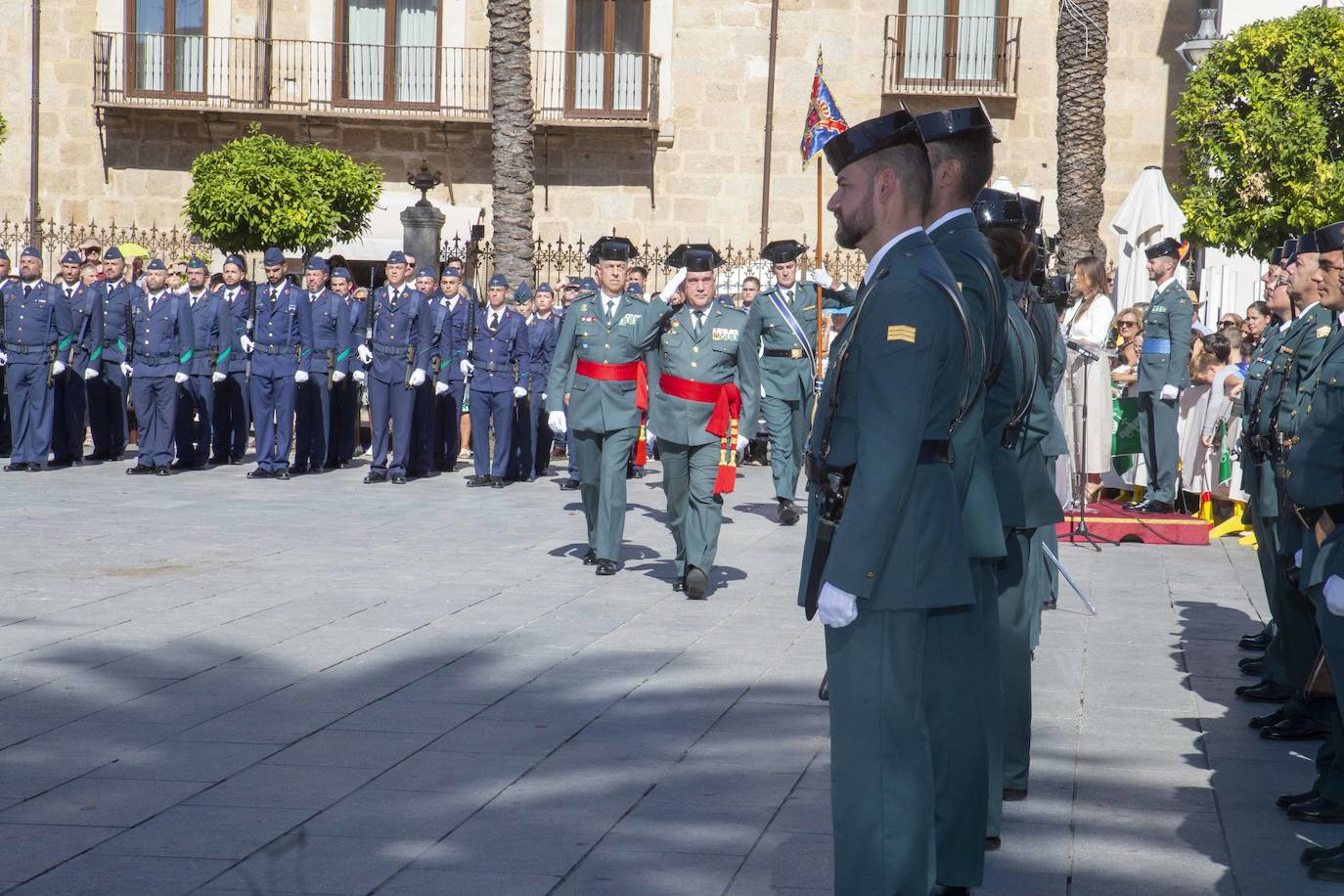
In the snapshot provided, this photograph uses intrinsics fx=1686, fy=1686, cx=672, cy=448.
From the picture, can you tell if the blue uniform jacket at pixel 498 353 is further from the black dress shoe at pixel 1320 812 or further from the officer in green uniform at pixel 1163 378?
the black dress shoe at pixel 1320 812

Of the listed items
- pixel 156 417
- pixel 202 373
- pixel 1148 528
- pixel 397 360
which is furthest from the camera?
pixel 202 373

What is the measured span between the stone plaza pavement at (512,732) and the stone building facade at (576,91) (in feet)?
59.6

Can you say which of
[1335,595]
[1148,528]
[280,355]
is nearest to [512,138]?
[280,355]

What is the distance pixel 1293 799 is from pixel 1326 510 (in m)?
0.98

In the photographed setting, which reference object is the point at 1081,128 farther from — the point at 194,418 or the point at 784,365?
the point at 194,418

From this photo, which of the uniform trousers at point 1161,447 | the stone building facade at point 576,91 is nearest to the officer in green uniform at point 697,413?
the uniform trousers at point 1161,447

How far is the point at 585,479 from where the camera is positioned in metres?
10.4

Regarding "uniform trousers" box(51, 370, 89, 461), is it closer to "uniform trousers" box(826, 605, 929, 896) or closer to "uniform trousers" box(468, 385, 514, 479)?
"uniform trousers" box(468, 385, 514, 479)

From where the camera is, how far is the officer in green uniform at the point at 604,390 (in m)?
10.1

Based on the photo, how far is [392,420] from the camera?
1594 cm

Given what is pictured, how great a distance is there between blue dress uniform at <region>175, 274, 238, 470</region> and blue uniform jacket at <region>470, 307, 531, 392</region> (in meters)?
2.55

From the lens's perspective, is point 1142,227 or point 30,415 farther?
point 1142,227

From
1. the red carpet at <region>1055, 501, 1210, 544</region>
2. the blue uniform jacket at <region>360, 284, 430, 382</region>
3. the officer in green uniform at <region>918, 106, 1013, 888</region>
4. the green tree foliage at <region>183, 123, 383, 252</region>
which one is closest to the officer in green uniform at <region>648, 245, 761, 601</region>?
the red carpet at <region>1055, 501, 1210, 544</region>

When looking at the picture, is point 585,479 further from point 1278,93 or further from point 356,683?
point 1278,93
